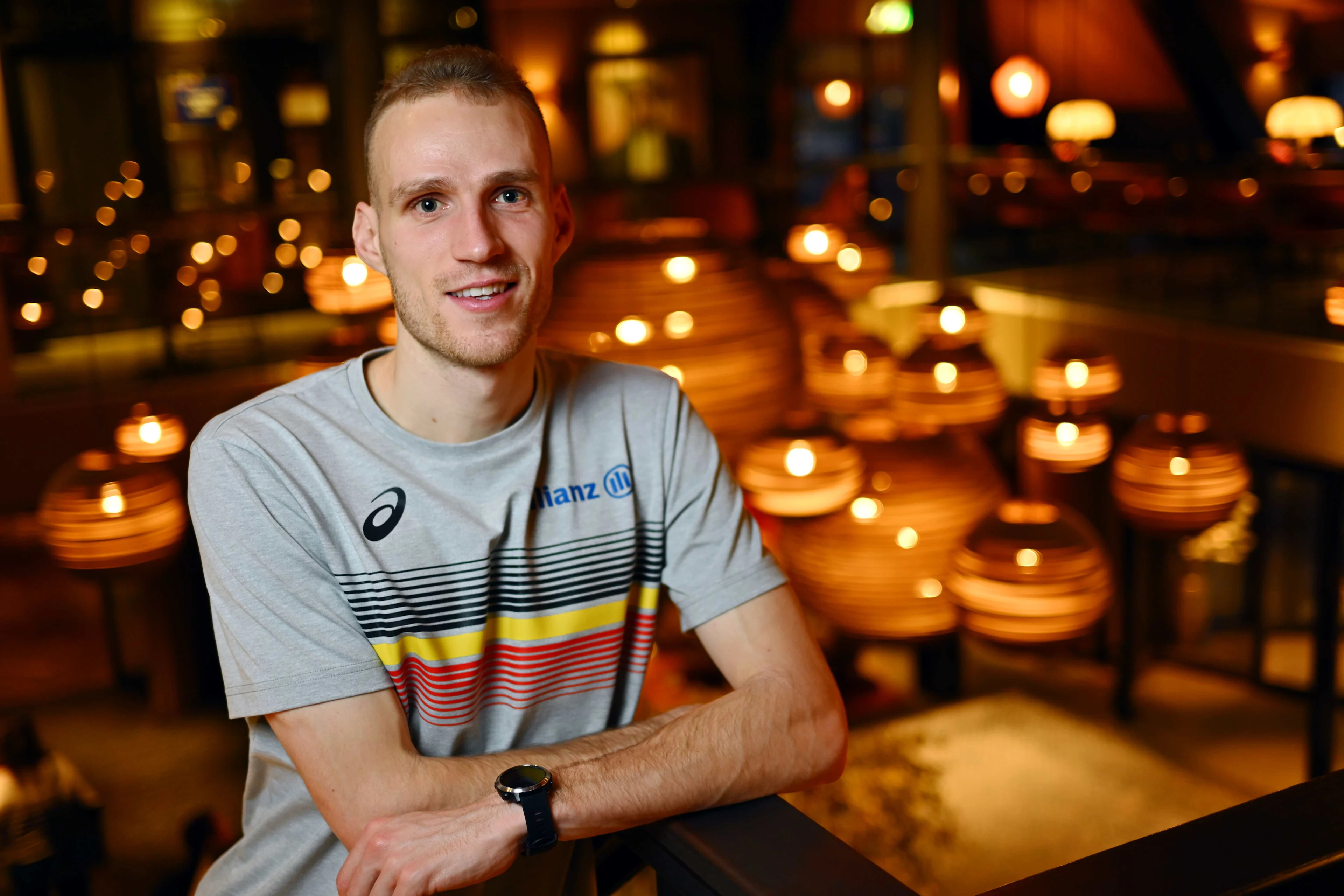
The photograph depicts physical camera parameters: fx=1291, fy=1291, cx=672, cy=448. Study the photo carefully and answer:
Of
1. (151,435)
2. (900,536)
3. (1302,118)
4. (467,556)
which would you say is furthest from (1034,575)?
(1302,118)

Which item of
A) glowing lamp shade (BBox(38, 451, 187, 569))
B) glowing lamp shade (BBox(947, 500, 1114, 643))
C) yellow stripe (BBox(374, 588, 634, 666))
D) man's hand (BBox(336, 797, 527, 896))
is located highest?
yellow stripe (BBox(374, 588, 634, 666))

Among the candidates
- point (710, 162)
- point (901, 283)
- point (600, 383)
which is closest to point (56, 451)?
point (710, 162)

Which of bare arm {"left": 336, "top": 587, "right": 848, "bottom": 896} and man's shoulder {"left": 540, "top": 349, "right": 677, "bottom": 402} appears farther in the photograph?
man's shoulder {"left": 540, "top": 349, "right": 677, "bottom": 402}

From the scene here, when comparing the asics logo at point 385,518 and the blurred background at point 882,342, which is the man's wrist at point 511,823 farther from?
the blurred background at point 882,342

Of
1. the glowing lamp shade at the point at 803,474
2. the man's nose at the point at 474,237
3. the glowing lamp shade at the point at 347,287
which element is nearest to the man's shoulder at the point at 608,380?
the man's nose at the point at 474,237

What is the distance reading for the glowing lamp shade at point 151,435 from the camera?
4.80 m

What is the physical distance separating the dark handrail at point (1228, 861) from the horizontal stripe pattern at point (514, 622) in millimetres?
723

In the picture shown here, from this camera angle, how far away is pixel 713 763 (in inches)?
52.2

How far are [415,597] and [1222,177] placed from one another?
683 cm

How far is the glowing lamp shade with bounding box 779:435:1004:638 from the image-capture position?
12.8 feet

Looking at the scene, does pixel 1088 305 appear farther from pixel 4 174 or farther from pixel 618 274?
pixel 4 174

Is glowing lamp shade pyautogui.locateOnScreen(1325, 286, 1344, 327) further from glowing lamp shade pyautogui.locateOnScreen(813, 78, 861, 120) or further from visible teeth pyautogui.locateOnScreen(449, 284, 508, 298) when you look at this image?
glowing lamp shade pyautogui.locateOnScreen(813, 78, 861, 120)

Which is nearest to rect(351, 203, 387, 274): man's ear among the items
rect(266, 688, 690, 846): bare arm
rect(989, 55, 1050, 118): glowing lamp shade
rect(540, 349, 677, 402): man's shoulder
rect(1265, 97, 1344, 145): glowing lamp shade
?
rect(540, 349, 677, 402): man's shoulder

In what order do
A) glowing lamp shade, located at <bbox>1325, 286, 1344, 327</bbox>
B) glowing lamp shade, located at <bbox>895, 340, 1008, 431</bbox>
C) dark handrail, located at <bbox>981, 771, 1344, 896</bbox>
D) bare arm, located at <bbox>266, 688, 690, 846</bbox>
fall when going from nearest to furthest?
dark handrail, located at <bbox>981, 771, 1344, 896</bbox> < bare arm, located at <bbox>266, 688, 690, 846</bbox> < glowing lamp shade, located at <bbox>1325, 286, 1344, 327</bbox> < glowing lamp shade, located at <bbox>895, 340, 1008, 431</bbox>
